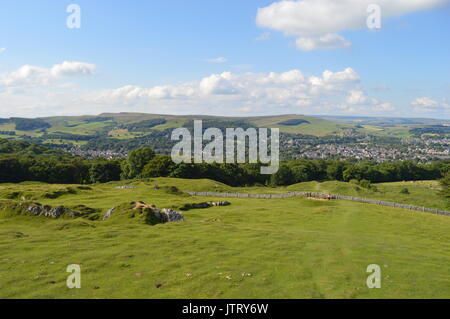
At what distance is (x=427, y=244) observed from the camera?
42625 millimetres

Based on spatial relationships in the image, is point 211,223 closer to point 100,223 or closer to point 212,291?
point 100,223

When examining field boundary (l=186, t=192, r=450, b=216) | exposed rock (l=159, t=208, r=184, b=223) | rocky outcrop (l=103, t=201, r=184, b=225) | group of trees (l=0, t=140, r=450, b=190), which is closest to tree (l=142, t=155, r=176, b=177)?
group of trees (l=0, t=140, r=450, b=190)

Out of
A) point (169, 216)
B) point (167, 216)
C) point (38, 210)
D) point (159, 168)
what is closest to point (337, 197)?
point (169, 216)

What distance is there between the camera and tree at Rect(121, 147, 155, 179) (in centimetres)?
13800

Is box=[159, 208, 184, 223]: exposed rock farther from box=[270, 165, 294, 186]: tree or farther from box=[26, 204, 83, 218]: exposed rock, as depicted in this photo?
box=[270, 165, 294, 186]: tree

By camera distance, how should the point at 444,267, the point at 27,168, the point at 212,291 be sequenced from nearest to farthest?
1. the point at 212,291
2. the point at 444,267
3. the point at 27,168

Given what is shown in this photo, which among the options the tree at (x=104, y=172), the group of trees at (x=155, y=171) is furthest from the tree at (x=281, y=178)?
the tree at (x=104, y=172)

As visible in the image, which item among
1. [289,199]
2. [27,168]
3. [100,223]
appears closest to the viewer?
[100,223]

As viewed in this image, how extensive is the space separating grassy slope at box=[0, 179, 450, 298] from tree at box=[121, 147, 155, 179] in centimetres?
9550

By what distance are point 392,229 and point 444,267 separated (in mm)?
22699

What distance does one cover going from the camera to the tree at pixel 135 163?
138000 mm

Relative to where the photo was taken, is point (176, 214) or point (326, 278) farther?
point (176, 214)
